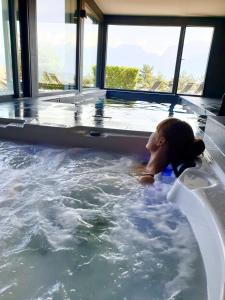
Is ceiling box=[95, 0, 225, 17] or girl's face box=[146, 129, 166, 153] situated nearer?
girl's face box=[146, 129, 166, 153]

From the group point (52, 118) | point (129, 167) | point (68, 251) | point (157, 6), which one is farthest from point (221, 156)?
point (157, 6)

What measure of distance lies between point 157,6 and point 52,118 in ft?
14.8

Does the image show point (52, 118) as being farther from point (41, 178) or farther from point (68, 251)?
point (68, 251)

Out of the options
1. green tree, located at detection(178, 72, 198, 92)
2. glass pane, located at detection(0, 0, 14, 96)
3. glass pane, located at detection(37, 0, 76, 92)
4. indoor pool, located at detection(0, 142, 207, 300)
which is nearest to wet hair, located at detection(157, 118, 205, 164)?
indoor pool, located at detection(0, 142, 207, 300)

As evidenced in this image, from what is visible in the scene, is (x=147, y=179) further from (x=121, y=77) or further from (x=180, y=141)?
(x=121, y=77)

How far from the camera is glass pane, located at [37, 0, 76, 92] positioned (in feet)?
12.6

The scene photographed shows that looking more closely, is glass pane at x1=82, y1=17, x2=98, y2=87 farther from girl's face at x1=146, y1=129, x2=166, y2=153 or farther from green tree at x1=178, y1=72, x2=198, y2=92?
girl's face at x1=146, y1=129, x2=166, y2=153

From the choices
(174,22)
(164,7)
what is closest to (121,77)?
(174,22)

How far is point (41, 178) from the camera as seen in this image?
1692 mm

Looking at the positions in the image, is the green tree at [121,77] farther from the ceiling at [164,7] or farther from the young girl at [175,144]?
the young girl at [175,144]

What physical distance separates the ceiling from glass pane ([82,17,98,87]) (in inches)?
21.1

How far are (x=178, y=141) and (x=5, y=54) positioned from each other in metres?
2.68

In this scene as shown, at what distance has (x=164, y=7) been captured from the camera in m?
5.66

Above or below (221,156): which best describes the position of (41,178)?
below
